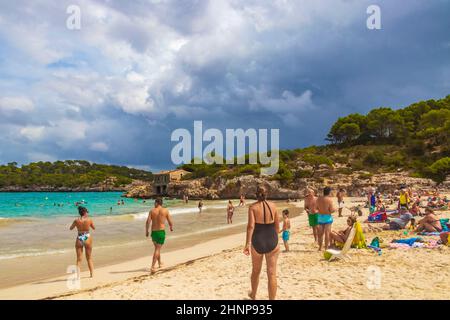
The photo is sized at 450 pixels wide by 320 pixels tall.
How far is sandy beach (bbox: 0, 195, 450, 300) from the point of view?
5.45 meters

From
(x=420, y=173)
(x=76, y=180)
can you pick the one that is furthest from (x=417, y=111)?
(x=76, y=180)

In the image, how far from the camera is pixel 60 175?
560ft

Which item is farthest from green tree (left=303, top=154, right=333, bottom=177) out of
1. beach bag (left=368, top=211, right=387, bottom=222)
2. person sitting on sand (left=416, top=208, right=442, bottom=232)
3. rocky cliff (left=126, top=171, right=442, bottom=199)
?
person sitting on sand (left=416, top=208, right=442, bottom=232)

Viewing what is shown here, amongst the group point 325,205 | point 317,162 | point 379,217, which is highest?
point 317,162

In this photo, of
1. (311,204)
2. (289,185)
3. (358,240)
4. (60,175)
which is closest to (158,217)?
(311,204)

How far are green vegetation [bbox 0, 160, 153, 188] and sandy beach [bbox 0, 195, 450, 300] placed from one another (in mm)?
158592

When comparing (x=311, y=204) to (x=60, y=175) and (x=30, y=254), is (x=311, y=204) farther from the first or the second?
(x=60, y=175)

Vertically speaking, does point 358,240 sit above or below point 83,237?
below

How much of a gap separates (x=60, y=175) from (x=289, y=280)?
184 meters

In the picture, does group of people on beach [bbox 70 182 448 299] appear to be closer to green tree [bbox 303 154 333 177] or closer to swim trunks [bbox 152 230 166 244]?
swim trunks [bbox 152 230 166 244]

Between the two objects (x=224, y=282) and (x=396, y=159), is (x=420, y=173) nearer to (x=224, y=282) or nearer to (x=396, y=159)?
(x=396, y=159)

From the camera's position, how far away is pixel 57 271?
874 cm
